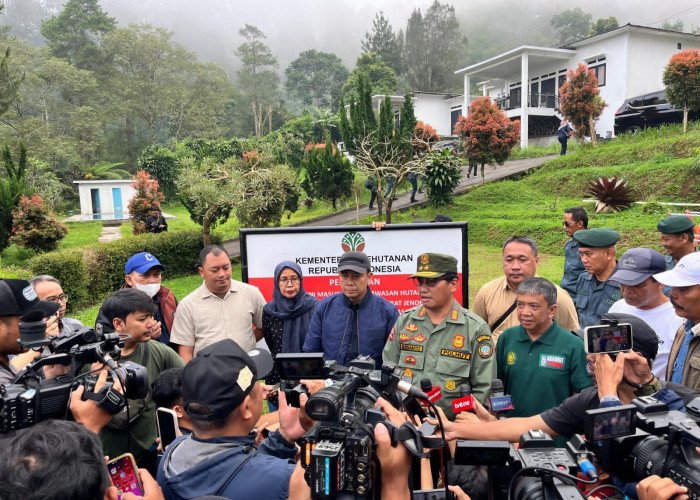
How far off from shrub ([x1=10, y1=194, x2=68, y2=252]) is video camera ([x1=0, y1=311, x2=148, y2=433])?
12.7 meters

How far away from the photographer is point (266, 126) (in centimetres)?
5528

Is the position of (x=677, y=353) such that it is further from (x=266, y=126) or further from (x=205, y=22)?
(x=205, y=22)

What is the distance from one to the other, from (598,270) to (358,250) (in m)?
2.35

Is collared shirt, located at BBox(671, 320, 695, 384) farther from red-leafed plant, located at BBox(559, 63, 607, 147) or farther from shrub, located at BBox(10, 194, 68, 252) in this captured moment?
red-leafed plant, located at BBox(559, 63, 607, 147)

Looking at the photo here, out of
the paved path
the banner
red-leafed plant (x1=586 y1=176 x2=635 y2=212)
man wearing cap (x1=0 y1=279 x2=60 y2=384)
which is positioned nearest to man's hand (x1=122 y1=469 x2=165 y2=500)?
man wearing cap (x1=0 y1=279 x2=60 y2=384)

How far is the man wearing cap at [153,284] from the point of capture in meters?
4.12

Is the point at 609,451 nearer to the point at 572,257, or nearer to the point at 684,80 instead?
the point at 572,257

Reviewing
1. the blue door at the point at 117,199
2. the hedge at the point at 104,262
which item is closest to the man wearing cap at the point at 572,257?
the hedge at the point at 104,262

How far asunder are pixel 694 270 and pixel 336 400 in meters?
2.05

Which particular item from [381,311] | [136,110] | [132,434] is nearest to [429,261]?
[381,311]

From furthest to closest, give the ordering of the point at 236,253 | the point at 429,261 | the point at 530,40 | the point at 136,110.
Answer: the point at 530,40 < the point at 136,110 < the point at 236,253 < the point at 429,261

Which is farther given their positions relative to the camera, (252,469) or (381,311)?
(381,311)

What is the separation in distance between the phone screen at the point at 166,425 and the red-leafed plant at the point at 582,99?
18.0 meters

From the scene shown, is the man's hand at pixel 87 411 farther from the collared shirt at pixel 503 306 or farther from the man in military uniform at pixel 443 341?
the collared shirt at pixel 503 306
